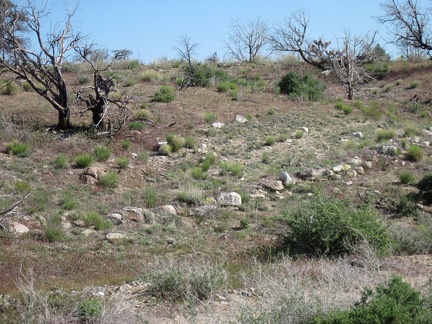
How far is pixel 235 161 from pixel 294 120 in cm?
443

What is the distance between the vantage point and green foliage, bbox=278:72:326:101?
22750mm

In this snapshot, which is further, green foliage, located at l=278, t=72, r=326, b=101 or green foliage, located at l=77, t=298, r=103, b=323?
green foliage, located at l=278, t=72, r=326, b=101

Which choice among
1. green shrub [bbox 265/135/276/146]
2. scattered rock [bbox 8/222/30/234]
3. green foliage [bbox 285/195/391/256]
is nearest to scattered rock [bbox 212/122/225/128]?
green shrub [bbox 265/135/276/146]

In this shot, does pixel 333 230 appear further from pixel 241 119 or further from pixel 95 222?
pixel 241 119

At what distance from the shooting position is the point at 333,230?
9078mm

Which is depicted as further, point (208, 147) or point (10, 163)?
point (208, 147)

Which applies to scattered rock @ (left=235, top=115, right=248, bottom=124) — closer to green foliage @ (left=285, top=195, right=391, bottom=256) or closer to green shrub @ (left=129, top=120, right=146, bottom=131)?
green shrub @ (left=129, top=120, right=146, bottom=131)

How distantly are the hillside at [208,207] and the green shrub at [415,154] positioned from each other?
0.04 metres

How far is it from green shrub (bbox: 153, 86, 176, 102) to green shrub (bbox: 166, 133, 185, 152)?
12.9ft

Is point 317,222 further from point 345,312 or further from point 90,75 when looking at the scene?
point 90,75

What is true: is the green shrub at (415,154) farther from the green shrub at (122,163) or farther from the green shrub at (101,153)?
the green shrub at (101,153)

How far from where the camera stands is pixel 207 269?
741 centimetres

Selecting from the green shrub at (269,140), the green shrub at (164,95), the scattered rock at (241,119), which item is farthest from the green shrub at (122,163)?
the green shrub at (164,95)

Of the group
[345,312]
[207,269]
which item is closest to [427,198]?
[207,269]
